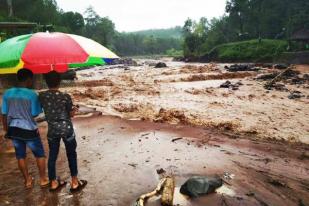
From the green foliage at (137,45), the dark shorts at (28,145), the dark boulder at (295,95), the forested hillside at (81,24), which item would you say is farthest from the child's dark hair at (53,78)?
the green foliage at (137,45)

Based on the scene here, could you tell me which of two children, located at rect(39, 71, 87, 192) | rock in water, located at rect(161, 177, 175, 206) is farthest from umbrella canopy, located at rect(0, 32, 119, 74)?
rock in water, located at rect(161, 177, 175, 206)

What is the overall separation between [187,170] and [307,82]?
20.5 metres

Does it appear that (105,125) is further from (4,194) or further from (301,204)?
(301,204)

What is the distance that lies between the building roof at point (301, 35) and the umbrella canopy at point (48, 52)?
46.8 metres

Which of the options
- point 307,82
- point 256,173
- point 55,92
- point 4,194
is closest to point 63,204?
point 4,194

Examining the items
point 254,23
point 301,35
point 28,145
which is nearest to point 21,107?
point 28,145

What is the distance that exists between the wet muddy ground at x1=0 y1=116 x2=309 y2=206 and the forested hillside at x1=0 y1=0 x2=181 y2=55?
9393 millimetres

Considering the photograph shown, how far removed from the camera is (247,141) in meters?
8.30

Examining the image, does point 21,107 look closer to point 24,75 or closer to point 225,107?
point 24,75

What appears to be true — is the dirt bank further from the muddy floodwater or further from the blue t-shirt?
the blue t-shirt

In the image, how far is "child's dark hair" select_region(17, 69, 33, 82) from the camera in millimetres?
4582

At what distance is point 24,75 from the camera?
4605 millimetres

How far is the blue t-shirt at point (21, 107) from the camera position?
185 inches

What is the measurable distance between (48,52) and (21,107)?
1.07m
